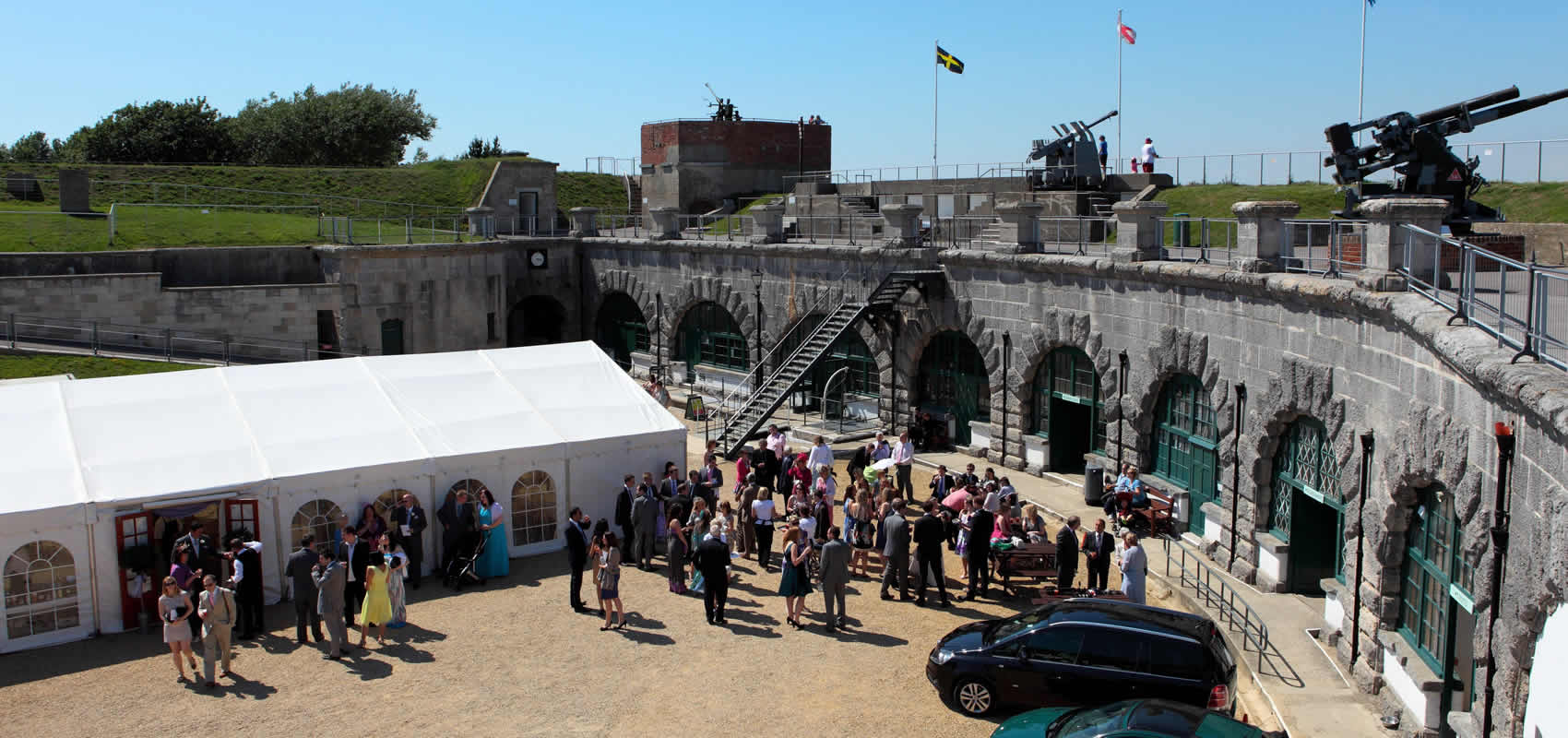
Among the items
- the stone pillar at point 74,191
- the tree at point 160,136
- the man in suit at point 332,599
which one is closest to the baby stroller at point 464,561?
the man in suit at point 332,599

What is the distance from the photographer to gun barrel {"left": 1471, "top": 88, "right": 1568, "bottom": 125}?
16438 mm

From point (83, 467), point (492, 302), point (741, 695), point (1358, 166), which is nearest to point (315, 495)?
point (83, 467)

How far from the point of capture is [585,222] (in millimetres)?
38875

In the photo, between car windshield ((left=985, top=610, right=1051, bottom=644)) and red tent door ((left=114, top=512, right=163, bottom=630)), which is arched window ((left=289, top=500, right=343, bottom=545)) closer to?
red tent door ((left=114, top=512, right=163, bottom=630))

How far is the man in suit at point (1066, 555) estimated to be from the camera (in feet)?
51.6

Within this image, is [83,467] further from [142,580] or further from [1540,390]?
[1540,390]

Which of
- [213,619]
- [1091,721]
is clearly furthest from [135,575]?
[1091,721]

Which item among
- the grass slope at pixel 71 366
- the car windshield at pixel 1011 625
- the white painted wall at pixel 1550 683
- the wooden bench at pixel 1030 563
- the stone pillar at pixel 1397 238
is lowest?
the wooden bench at pixel 1030 563

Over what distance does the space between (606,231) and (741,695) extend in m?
27.2

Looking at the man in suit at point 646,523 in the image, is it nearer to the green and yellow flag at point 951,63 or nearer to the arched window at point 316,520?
the arched window at point 316,520

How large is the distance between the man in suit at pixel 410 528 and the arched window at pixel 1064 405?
11.8 m

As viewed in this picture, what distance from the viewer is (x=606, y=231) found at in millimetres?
38562

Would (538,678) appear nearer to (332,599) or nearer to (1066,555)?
(332,599)

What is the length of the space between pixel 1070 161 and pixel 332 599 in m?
23.4
